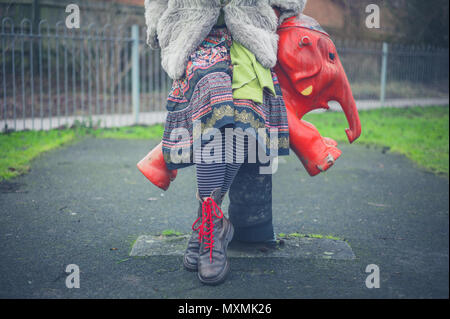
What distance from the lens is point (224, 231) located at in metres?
2.23

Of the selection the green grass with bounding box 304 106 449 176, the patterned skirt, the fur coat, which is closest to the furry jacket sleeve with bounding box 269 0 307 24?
the fur coat

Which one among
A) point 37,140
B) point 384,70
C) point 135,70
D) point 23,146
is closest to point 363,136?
point 135,70

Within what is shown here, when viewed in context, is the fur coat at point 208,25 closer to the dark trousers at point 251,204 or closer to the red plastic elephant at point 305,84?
the red plastic elephant at point 305,84

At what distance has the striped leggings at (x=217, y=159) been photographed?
84.7 inches

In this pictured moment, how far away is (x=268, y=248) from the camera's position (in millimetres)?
2547

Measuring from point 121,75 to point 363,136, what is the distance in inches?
236

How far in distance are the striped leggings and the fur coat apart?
0.38 meters

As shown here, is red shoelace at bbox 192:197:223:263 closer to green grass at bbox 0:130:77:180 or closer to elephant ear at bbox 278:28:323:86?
elephant ear at bbox 278:28:323:86

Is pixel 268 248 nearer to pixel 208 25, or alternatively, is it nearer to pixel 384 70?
pixel 208 25

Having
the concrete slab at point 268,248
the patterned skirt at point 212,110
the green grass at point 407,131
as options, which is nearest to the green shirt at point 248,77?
the patterned skirt at point 212,110

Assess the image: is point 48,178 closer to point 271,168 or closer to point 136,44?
point 271,168
